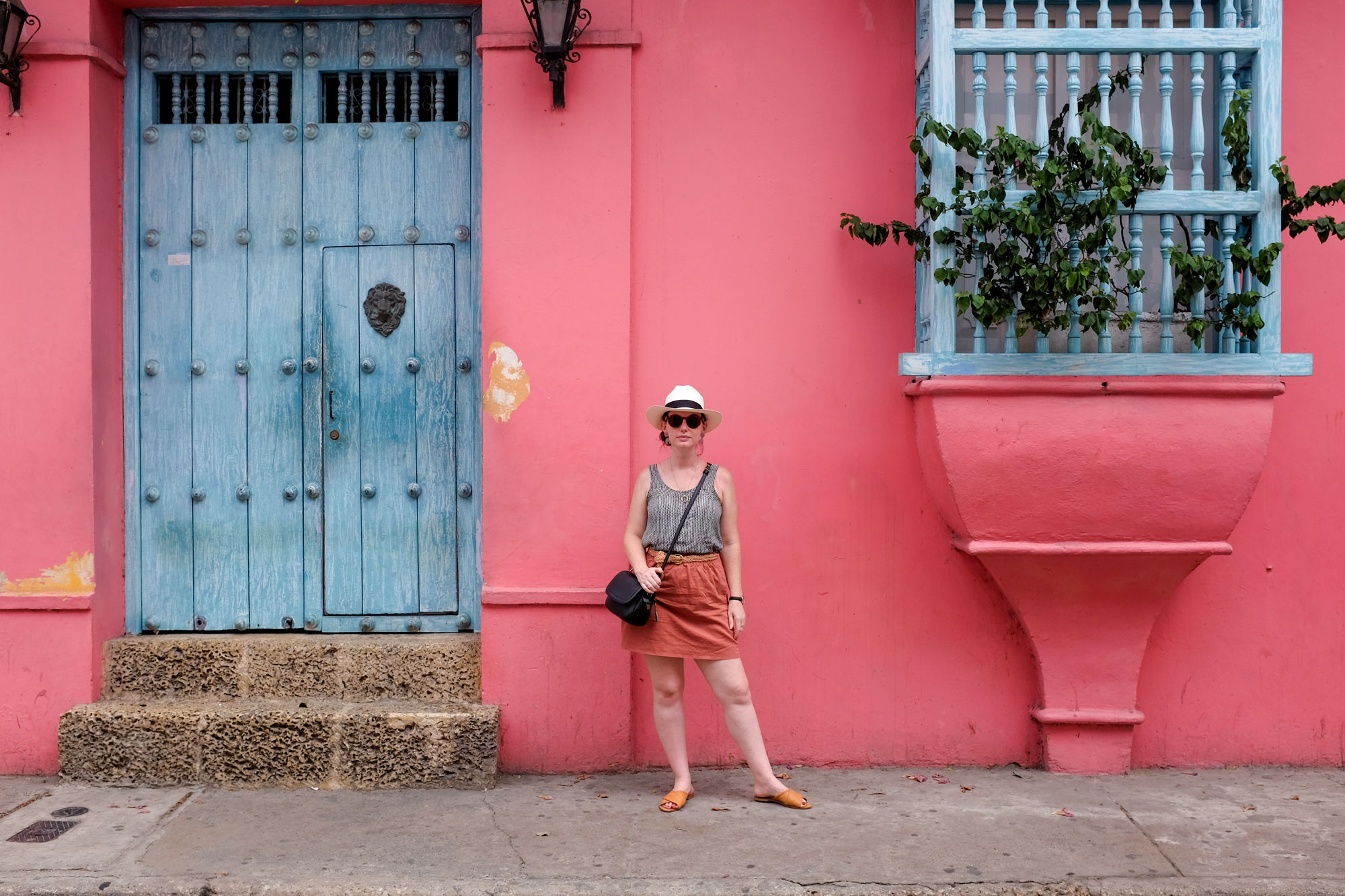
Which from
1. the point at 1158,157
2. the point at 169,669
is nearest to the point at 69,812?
the point at 169,669

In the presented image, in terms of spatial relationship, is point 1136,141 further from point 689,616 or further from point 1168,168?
point 689,616

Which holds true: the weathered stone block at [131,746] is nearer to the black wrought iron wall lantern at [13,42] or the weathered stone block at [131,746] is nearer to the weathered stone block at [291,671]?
the weathered stone block at [291,671]

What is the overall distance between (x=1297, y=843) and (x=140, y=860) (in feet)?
13.3

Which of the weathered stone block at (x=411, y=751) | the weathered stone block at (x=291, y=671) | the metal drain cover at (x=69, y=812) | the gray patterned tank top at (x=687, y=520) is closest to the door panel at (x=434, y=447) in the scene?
the weathered stone block at (x=291, y=671)

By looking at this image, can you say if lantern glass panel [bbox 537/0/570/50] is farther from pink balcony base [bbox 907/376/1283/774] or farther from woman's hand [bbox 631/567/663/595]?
woman's hand [bbox 631/567/663/595]

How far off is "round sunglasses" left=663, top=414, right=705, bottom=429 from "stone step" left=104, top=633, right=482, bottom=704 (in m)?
1.42

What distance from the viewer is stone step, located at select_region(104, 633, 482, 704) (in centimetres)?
472

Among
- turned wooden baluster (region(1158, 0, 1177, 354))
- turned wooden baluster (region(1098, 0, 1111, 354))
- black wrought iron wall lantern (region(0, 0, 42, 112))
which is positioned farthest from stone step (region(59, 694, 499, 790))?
turned wooden baluster (region(1158, 0, 1177, 354))

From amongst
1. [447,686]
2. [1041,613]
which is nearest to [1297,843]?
[1041,613]

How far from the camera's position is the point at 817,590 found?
15.6 feet

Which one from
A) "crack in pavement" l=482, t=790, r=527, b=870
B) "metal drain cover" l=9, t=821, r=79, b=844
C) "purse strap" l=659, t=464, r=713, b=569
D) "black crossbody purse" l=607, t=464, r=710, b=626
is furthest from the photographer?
"purse strap" l=659, t=464, r=713, b=569

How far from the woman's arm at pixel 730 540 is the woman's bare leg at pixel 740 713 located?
0.52ft

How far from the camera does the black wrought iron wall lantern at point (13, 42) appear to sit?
4410mm

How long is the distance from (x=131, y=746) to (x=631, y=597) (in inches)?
88.7
